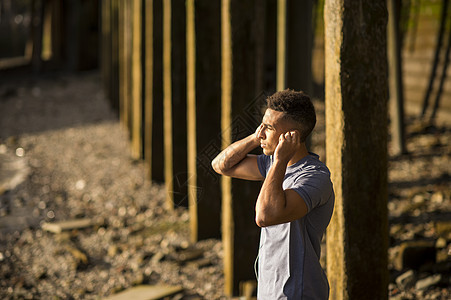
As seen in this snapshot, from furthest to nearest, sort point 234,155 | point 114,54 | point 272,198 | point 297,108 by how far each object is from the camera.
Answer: point 114,54 → point 234,155 → point 297,108 → point 272,198

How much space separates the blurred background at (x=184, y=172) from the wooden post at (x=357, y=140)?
28cm

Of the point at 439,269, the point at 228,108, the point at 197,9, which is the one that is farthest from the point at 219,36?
the point at 439,269

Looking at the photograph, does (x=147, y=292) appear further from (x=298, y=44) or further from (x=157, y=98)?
(x=157, y=98)

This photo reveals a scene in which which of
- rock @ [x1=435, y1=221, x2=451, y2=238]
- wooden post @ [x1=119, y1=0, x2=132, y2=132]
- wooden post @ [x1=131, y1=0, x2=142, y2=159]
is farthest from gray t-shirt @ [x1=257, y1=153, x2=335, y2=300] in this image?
wooden post @ [x1=119, y1=0, x2=132, y2=132]

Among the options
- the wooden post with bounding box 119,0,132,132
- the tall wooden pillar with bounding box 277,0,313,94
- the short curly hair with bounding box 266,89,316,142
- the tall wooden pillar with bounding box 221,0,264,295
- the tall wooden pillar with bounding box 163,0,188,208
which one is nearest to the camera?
the short curly hair with bounding box 266,89,316,142

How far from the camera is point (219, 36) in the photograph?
14.2 feet

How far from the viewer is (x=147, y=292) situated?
3789 mm

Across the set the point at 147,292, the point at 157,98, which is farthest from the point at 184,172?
the point at 147,292

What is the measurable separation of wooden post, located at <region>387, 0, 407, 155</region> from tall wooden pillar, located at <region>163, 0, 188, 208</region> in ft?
8.20

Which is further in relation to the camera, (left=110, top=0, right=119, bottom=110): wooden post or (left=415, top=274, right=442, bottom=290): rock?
(left=110, top=0, right=119, bottom=110): wooden post

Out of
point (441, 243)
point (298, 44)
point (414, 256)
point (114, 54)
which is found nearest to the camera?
point (414, 256)

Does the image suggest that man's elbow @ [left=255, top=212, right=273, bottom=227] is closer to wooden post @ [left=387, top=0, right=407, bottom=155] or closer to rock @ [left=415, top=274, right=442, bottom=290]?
rock @ [left=415, top=274, right=442, bottom=290]

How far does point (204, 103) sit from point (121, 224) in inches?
65.1

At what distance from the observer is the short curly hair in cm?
178
